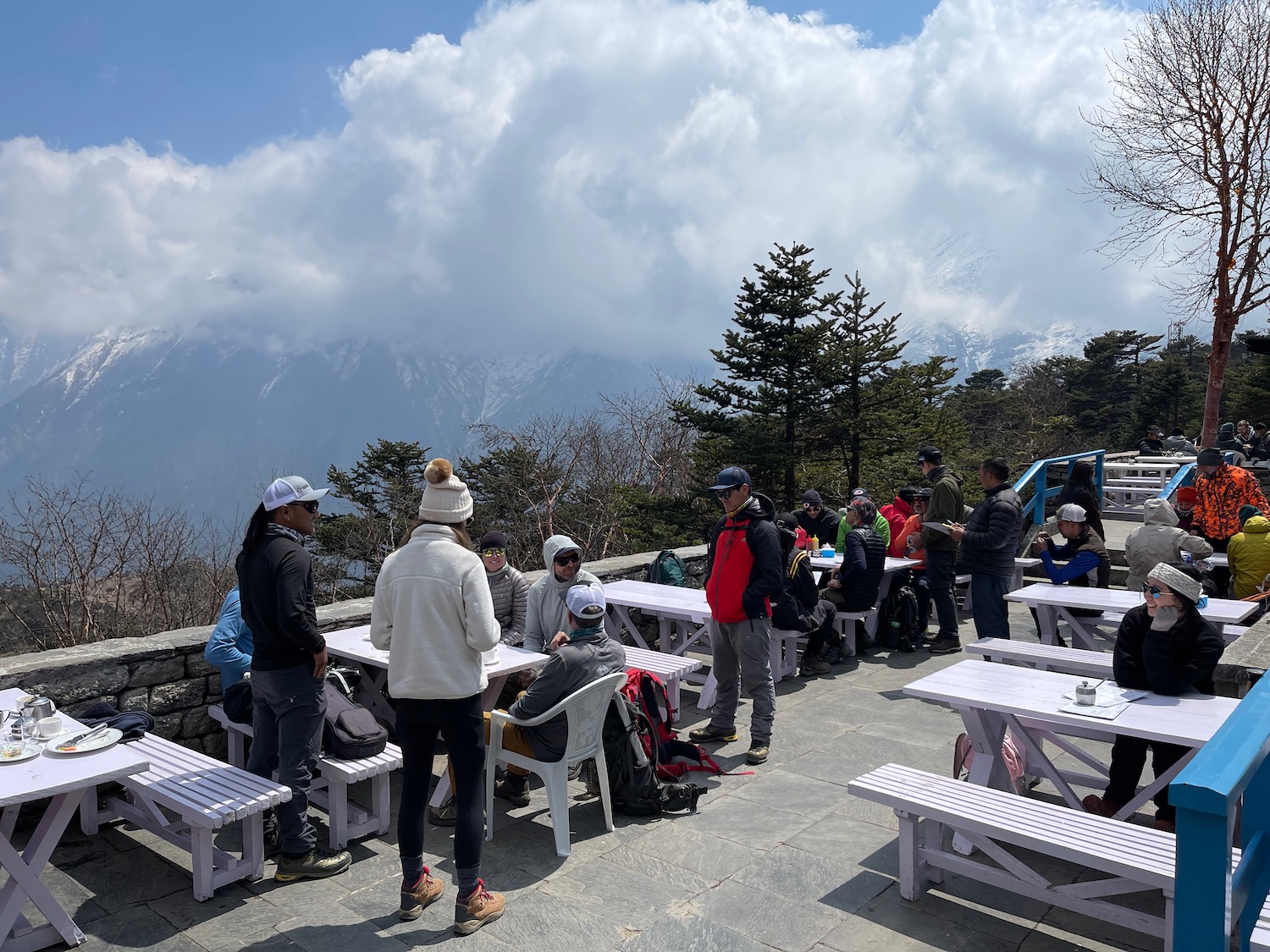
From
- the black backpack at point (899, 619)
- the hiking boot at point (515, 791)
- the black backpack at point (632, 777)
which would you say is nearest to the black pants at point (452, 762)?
the black backpack at point (632, 777)

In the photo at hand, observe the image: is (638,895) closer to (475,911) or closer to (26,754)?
(475,911)

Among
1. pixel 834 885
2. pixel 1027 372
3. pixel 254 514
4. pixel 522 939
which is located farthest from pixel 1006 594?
pixel 1027 372

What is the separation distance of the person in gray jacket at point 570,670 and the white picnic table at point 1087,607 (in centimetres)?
378

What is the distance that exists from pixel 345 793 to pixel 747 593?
7.57ft

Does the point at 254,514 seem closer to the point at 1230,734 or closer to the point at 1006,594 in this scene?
the point at 1230,734

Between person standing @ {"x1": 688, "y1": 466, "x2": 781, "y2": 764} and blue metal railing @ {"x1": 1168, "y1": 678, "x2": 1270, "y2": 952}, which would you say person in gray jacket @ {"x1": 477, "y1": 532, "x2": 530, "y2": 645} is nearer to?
person standing @ {"x1": 688, "y1": 466, "x2": 781, "y2": 764}

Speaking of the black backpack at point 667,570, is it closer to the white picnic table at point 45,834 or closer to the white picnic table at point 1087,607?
the white picnic table at point 1087,607

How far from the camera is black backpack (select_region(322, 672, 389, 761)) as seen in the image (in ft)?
13.0

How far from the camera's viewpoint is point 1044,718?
11.7 feet

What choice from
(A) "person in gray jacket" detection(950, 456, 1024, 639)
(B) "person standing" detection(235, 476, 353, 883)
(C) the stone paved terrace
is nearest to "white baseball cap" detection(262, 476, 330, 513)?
(B) "person standing" detection(235, 476, 353, 883)

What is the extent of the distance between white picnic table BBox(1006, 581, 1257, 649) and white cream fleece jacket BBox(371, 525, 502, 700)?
4588 mm

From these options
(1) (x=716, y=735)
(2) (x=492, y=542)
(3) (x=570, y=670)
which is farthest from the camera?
(2) (x=492, y=542)

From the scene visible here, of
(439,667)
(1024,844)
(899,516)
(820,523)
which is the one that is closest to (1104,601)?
(899,516)

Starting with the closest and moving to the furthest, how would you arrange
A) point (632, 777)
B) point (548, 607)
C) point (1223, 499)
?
1. point (632, 777)
2. point (548, 607)
3. point (1223, 499)
